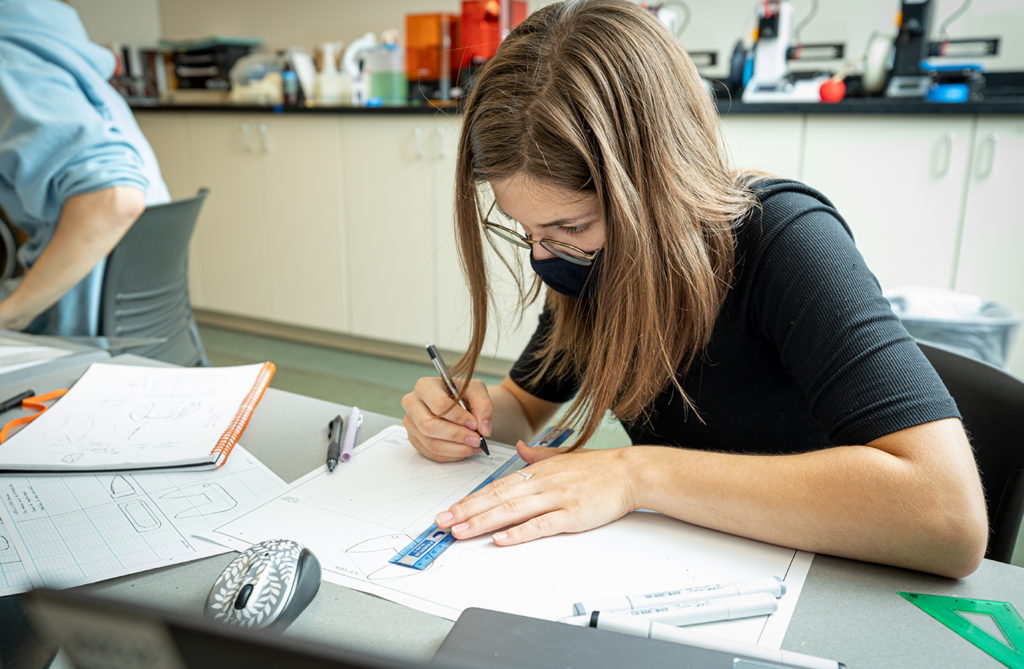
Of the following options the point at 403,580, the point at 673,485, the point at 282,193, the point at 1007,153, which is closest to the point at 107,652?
the point at 403,580

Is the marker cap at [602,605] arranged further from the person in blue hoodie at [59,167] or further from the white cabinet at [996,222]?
the white cabinet at [996,222]

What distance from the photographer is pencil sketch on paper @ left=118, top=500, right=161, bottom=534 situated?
652 millimetres

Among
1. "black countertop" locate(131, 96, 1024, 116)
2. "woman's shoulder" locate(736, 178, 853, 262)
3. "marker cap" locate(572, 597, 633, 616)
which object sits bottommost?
"marker cap" locate(572, 597, 633, 616)

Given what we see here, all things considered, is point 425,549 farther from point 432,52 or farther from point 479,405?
point 432,52

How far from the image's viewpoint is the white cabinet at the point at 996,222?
1.89 meters

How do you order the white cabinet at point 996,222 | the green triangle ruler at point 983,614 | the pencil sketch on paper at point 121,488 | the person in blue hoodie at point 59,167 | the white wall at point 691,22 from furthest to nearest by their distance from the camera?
the white wall at point 691,22 < the white cabinet at point 996,222 < the person in blue hoodie at point 59,167 < the pencil sketch on paper at point 121,488 < the green triangle ruler at point 983,614

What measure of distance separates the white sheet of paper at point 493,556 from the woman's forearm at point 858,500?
0.08 ft

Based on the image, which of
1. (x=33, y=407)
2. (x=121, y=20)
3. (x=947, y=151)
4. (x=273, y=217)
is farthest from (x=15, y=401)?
(x=121, y=20)

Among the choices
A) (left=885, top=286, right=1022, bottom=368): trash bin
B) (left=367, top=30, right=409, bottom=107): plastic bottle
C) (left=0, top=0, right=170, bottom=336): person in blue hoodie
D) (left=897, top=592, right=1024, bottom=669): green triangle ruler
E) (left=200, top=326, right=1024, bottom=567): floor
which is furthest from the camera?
(left=367, top=30, right=409, bottom=107): plastic bottle

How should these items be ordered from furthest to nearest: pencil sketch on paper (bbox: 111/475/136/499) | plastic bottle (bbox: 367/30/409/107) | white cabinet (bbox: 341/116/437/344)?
plastic bottle (bbox: 367/30/409/107) < white cabinet (bbox: 341/116/437/344) < pencil sketch on paper (bbox: 111/475/136/499)

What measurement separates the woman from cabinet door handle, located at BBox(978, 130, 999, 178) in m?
1.51

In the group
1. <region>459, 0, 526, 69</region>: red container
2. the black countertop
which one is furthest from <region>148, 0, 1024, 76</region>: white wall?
the black countertop

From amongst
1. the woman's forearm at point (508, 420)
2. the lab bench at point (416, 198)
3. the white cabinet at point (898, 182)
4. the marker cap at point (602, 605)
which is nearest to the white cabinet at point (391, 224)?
the lab bench at point (416, 198)

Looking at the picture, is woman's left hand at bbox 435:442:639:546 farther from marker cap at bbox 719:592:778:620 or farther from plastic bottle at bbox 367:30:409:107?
plastic bottle at bbox 367:30:409:107
